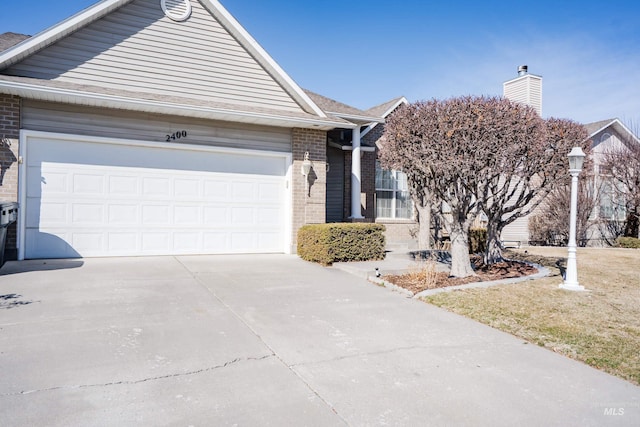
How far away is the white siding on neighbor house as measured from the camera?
29.5 feet

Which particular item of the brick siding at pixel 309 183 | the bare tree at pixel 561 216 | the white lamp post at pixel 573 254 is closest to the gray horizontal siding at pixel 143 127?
the brick siding at pixel 309 183

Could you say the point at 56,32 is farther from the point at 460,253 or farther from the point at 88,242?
the point at 460,253

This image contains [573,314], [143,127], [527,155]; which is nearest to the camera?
[573,314]

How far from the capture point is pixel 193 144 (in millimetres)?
10031

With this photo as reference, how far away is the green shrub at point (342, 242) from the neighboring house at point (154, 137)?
4.17 ft

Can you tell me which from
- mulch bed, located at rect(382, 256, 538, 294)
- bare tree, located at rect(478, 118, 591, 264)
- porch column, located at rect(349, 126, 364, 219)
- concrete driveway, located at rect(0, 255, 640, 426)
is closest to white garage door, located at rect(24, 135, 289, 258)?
porch column, located at rect(349, 126, 364, 219)

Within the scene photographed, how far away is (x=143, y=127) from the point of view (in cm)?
959

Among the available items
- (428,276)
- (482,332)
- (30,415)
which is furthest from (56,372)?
(428,276)

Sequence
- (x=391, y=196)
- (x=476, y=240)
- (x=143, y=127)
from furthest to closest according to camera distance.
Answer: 1. (x=391, y=196)
2. (x=476, y=240)
3. (x=143, y=127)

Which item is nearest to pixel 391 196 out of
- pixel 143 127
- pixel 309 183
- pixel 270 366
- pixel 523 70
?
pixel 309 183

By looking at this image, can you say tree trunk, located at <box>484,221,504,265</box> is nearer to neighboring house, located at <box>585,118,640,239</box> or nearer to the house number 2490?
the house number 2490

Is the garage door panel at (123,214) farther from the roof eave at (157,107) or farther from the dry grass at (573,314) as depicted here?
the dry grass at (573,314)

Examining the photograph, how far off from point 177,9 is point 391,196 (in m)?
8.93

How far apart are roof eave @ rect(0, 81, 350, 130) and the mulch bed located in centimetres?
461
